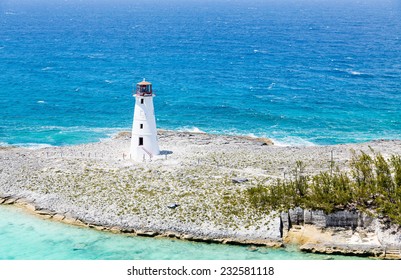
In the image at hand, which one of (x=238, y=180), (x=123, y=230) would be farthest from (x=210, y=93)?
(x=123, y=230)

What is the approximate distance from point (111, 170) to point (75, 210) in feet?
34.1

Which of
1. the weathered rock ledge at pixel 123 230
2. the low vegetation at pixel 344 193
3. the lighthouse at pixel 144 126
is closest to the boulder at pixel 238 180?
the low vegetation at pixel 344 193

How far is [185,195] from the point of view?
65.2m

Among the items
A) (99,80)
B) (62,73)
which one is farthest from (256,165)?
(62,73)

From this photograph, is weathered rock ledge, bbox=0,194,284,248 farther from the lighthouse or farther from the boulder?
the lighthouse

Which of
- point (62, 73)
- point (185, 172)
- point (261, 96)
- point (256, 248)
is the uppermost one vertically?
point (62, 73)

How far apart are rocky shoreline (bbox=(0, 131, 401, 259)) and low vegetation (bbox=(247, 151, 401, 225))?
1.16 meters

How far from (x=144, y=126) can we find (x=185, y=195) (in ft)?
49.3

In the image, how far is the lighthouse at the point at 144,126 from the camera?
245ft

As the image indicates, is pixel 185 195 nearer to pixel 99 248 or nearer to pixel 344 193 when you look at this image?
pixel 99 248

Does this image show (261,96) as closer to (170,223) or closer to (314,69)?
(314,69)

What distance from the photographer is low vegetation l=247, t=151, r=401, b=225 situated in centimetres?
5928

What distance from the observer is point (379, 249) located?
55.0 m

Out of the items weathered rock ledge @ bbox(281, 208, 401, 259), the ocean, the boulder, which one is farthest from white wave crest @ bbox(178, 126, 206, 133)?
weathered rock ledge @ bbox(281, 208, 401, 259)
